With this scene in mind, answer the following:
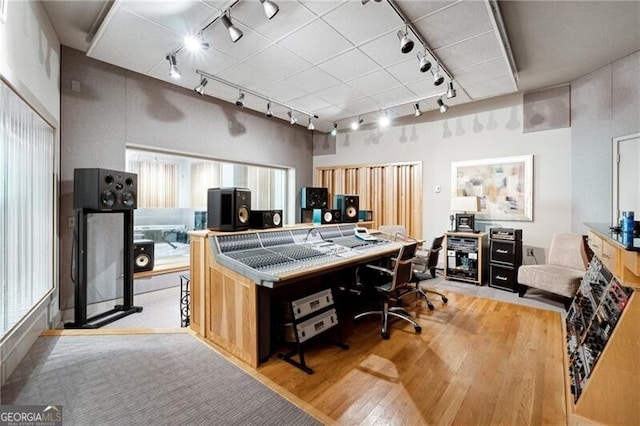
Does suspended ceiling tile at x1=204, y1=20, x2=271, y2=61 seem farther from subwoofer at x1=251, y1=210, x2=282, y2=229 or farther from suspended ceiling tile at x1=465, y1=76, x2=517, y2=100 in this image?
suspended ceiling tile at x1=465, y1=76, x2=517, y2=100

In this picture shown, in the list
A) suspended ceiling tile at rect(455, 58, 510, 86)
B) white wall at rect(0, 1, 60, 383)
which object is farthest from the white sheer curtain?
suspended ceiling tile at rect(455, 58, 510, 86)

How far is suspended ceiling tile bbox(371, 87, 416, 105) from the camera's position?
4.07 m

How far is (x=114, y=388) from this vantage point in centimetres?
185

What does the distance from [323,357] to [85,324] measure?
8.23 feet

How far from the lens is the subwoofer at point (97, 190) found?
2850mm

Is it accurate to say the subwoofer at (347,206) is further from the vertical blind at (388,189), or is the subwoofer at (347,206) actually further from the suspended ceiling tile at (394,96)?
the vertical blind at (388,189)

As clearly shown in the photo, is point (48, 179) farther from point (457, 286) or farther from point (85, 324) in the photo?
point (457, 286)

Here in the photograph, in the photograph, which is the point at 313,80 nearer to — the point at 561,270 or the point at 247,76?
the point at 247,76

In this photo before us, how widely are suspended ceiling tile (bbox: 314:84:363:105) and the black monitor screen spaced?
2.54m

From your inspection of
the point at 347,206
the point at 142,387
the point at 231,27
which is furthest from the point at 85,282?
the point at 347,206

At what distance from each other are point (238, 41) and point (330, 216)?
85.2 inches

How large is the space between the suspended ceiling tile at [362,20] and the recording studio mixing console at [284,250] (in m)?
1.99

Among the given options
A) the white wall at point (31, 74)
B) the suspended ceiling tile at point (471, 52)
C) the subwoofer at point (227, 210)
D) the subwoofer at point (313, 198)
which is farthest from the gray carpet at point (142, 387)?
the suspended ceiling tile at point (471, 52)

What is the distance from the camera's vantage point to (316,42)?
282 centimetres
